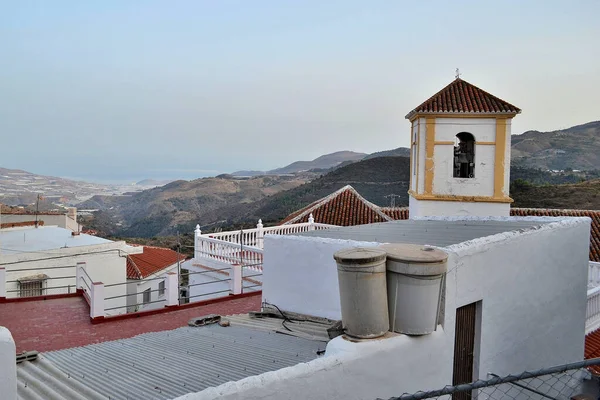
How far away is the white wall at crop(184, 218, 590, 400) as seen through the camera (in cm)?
311

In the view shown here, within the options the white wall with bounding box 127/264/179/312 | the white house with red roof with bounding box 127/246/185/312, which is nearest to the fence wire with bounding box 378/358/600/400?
the white house with red roof with bounding box 127/246/185/312

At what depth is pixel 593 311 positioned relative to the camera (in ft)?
35.2

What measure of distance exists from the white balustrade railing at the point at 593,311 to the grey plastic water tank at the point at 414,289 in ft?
27.8

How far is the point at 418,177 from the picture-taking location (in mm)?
15195

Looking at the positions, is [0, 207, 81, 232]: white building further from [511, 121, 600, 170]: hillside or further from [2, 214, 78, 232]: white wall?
[511, 121, 600, 170]: hillside

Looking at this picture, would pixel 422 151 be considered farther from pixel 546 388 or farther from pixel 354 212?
pixel 546 388

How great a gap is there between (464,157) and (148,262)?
1439cm

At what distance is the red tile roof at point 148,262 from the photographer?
65.1 feet

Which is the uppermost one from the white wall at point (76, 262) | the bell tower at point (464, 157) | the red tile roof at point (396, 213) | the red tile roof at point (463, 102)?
the red tile roof at point (463, 102)

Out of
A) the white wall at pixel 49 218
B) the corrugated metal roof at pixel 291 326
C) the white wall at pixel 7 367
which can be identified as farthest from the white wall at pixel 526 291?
the white wall at pixel 49 218

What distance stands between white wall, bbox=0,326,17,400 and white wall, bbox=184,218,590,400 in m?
0.96

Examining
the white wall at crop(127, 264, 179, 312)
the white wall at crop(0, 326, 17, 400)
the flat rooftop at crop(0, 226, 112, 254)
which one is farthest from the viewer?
the white wall at crop(127, 264, 179, 312)

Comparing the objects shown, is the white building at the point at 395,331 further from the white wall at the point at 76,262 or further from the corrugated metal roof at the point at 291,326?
the white wall at the point at 76,262

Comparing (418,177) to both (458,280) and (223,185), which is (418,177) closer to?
(458,280)
